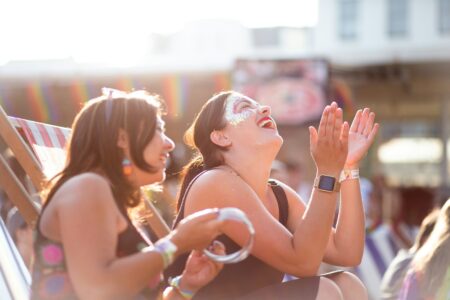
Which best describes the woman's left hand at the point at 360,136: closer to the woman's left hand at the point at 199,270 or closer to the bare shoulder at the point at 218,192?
the bare shoulder at the point at 218,192

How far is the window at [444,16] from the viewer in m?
36.4

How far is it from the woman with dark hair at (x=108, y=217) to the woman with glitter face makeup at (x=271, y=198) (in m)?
0.26

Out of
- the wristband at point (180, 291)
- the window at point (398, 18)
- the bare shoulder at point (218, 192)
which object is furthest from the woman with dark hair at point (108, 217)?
the window at point (398, 18)

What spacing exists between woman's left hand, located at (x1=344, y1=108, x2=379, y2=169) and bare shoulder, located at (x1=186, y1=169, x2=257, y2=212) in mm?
429

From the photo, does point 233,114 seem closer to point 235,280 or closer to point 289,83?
point 235,280

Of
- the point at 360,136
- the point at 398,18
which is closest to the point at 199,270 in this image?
the point at 360,136

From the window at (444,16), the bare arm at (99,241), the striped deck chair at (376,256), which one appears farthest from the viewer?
the window at (444,16)

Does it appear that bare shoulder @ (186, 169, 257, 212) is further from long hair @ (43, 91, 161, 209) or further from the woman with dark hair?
long hair @ (43, 91, 161, 209)

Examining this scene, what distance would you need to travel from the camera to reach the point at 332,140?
224cm

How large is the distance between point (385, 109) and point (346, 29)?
55.3 ft

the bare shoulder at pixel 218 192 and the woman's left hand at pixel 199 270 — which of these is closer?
the woman's left hand at pixel 199 270

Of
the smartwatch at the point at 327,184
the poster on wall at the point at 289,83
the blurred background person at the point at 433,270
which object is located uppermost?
the smartwatch at the point at 327,184

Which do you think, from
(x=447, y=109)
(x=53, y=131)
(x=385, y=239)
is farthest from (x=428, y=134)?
(x=53, y=131)

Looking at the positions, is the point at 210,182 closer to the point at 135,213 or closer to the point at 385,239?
the point at 135,213
